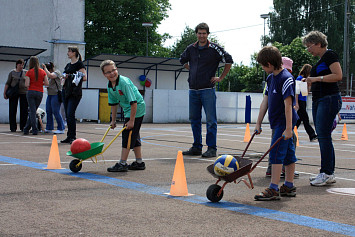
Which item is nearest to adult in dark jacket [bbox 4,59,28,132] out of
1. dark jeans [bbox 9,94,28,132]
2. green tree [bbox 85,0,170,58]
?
dark jeans [bbox 9,94,28,132]

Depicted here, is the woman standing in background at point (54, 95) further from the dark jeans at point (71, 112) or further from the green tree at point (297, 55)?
the green tree at point (297, 55)

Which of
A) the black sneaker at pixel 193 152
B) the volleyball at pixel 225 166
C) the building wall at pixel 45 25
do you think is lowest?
the black sneaker at pixel 193 152

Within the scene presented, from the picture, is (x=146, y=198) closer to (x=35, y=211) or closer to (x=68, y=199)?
(x=68, y=199)

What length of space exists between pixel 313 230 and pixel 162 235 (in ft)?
3.77

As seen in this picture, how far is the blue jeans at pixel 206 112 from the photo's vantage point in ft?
30.6

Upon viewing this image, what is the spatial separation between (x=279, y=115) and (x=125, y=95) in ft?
7.81

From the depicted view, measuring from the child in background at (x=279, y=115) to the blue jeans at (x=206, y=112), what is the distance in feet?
12.0

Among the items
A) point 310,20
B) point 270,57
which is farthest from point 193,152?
point 310,20

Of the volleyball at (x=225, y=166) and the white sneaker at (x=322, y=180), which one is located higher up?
the volleyball at (x=225, y=166)

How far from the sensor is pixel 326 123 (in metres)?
6.43

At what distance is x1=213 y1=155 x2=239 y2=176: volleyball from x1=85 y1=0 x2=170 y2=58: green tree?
41.8m

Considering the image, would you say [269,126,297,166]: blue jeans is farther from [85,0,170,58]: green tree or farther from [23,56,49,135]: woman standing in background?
[85,0,170,58]: green tree

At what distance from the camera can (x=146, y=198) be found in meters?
5.10

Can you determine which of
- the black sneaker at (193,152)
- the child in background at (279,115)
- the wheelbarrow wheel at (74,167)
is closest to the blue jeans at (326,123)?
the child in background at (279,115)
